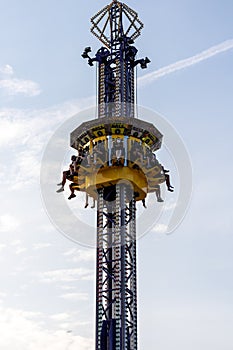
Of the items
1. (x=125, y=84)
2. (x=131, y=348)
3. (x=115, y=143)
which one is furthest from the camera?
(x=125, y=84)

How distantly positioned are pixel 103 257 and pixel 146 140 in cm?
1699

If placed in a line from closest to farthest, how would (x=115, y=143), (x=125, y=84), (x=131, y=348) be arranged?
(x=131, y=348) → (x=115, y=143) → (x=125, y=84)

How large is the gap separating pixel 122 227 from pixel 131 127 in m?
13.3

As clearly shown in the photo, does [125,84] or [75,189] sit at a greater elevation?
[125,84]

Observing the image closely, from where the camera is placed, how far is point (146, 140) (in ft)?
305

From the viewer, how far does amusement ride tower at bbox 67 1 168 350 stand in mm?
84000

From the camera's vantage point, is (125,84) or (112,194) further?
(125,84)

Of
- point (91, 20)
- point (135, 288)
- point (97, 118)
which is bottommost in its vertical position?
point (135, 288)

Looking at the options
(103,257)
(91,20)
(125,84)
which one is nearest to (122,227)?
(103,257)

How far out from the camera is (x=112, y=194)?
3573 inches

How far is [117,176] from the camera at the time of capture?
89062 mm

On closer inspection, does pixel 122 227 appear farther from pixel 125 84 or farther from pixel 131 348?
pixel 125 84

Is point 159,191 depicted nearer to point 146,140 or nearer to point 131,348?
point 146,140

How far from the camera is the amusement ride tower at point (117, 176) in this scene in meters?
84.0
